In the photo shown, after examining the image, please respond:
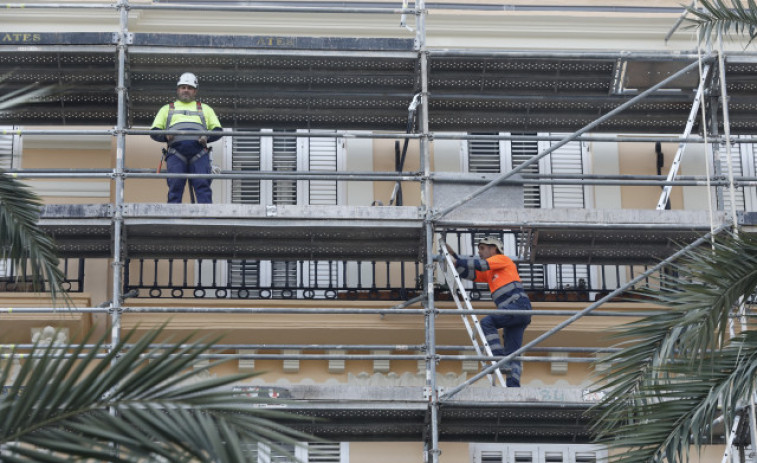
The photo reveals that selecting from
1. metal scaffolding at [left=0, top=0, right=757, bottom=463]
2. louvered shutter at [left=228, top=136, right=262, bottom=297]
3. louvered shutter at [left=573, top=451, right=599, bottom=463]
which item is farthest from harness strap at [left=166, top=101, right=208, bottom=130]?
louvered shutter at [left=573, top=451, right=599, bottom=463]

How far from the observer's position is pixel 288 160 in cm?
1891

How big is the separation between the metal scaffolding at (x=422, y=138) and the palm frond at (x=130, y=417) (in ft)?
20.1

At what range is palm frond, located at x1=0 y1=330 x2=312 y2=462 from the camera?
26.0 feet

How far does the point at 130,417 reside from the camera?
26.6 ft

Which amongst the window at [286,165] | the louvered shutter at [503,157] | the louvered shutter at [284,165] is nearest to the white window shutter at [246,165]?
the window at [286,165]

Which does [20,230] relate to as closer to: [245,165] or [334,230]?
[334,230]

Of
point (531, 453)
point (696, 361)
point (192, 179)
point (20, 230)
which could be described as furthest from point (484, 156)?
point (20, 230)

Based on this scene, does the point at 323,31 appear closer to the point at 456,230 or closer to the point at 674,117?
the point at 456,230

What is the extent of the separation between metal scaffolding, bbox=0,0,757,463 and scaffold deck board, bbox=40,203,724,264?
0.07ft

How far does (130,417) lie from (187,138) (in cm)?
861

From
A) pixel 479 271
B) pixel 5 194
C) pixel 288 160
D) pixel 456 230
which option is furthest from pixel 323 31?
pixel 5 194

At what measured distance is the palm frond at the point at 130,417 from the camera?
26.0ft

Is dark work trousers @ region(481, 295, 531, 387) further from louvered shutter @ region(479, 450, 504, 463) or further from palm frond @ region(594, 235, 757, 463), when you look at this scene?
palm frond @ region(594, 235, 757, 463)

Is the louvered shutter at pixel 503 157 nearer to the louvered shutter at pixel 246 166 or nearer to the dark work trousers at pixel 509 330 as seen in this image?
the louvered shutter at pixel 246 166
